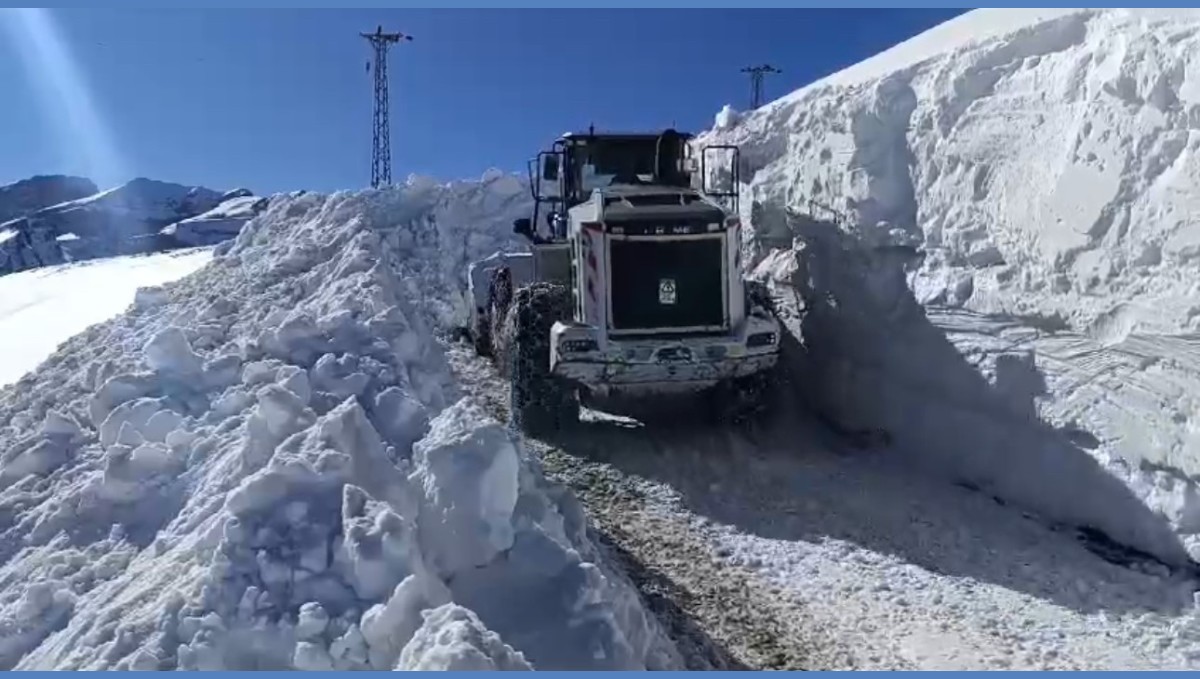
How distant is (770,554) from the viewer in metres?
7.23

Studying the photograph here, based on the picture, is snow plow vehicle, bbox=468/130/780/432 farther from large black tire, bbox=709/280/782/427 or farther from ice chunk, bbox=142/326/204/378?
ice chunk, bbox=142/326/204/378

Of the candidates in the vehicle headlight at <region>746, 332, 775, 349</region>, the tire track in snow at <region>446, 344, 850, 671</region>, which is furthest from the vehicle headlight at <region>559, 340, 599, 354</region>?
the vehicle headlight at <region>746, 332, 775, 349</region>

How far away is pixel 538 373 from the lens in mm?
10312

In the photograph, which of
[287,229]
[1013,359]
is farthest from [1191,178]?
[287,229]

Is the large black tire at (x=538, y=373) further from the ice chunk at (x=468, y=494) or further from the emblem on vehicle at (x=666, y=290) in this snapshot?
the ice chunk at (x=468, y=494)

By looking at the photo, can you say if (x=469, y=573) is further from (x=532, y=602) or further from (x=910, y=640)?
(x=910, y=640)

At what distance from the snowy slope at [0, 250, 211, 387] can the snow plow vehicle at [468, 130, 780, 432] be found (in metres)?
5.28

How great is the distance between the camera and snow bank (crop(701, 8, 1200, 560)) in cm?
713

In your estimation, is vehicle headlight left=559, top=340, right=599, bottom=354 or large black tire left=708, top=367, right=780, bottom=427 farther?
large black tire left=708, top=367, right=780, bottom=427

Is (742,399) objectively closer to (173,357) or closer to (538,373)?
(538,373)

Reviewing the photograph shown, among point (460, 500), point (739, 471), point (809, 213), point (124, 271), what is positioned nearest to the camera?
point (460, 500)

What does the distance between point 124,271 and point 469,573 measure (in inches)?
976

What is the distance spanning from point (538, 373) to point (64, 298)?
15653 millimetres

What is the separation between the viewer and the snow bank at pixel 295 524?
4109mm
